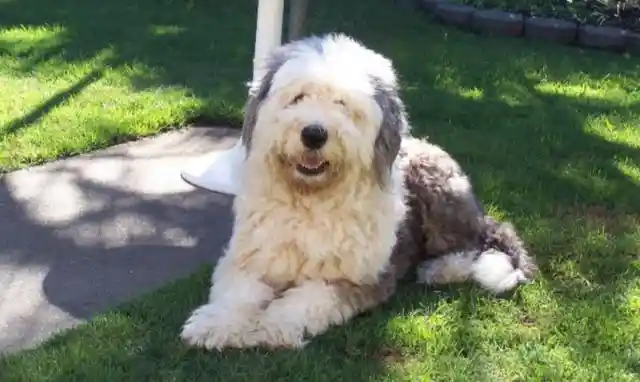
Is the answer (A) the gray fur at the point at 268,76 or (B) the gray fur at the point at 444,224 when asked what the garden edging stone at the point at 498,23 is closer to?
(B) the gray fur at the point at 444,224

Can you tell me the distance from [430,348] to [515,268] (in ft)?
2.64

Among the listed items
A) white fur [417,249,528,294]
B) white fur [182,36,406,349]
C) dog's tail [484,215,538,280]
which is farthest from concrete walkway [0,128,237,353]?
dog's tail [484,215,538,280]

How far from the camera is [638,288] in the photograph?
430 cm

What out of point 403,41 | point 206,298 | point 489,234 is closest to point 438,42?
point 403,41

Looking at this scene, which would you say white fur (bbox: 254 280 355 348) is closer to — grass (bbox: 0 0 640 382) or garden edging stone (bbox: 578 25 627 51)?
grass (bbox: 0 0 640 382)

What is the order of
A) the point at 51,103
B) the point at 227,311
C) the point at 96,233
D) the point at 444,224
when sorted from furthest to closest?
1. the point at 51,103
2. the point at 96,233
3. the point at 444,224
4. the point at 227,311

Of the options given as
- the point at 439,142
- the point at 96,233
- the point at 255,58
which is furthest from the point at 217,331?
the point at 439,142

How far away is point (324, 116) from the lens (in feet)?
11.7

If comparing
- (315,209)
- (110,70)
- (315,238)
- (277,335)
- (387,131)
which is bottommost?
(110,70)

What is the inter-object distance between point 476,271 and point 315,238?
794mm

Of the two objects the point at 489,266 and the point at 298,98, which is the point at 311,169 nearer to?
the point at 298,98

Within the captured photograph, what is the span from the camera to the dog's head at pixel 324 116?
357 centimetres

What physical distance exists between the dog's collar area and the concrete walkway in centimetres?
93

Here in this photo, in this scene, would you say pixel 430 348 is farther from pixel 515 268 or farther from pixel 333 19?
pixel 333 19
